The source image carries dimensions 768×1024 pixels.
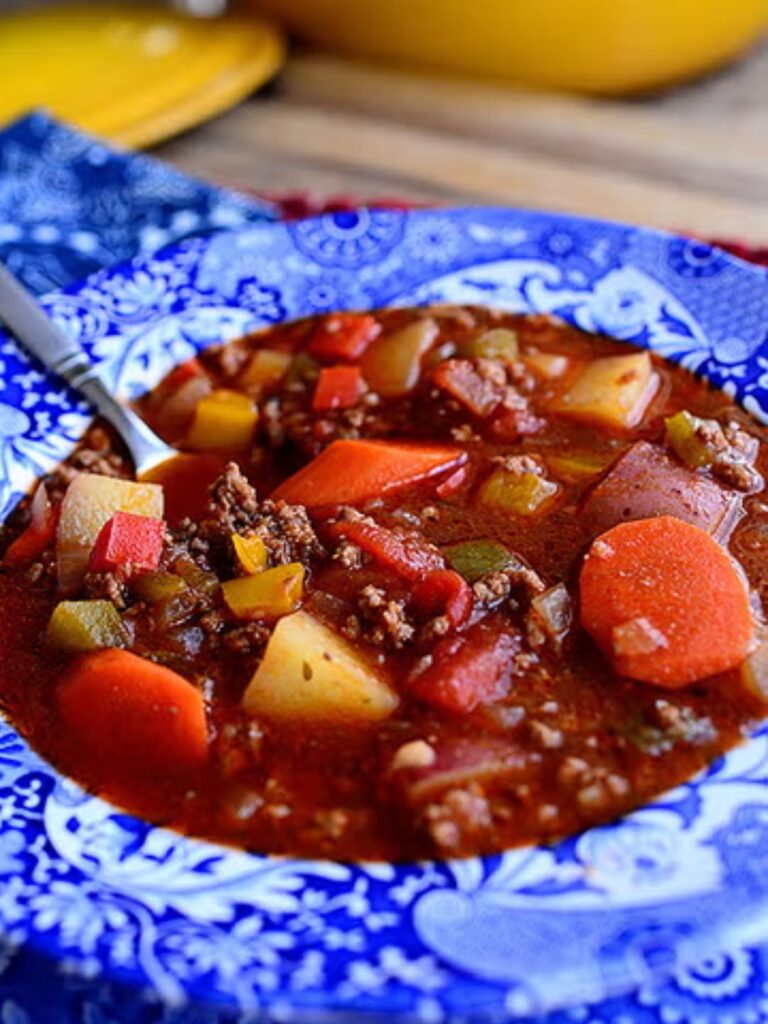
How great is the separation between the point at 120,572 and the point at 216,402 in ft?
2.50

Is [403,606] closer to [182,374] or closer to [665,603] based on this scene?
[665,603]

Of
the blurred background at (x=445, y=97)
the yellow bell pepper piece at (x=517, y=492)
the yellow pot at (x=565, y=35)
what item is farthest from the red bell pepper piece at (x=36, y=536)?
the yellow pot at (x=565, y=35)

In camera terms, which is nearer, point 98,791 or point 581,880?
point 581,880

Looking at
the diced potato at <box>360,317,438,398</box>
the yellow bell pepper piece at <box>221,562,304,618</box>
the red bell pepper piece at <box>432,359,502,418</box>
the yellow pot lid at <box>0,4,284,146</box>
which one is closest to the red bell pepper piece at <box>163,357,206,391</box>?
the diced potato at <box>360,317,438,398</box>

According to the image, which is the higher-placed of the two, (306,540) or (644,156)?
(306,540)

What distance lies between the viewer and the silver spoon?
3.49 m

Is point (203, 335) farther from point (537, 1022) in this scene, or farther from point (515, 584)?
point (537, 1022)

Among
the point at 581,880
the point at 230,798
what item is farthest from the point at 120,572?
the point at 581,880

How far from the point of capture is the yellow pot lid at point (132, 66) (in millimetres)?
5500

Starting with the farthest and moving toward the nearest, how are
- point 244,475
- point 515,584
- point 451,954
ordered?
1. point 244,475
2. point 515,584
3. point 451,954

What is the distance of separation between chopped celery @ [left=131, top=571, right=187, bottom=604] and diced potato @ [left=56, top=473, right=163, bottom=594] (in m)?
0.17

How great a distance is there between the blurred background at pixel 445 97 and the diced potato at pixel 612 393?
4.93ft

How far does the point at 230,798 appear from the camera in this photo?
8.47 ft

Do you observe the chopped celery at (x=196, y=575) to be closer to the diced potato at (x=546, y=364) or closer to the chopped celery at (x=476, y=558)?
the chopped celery at (x=476, y=558)
